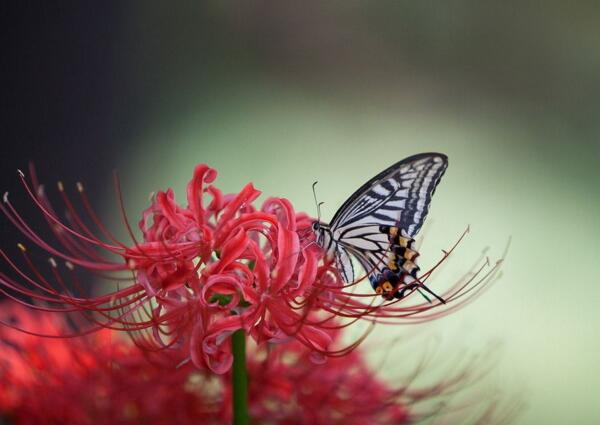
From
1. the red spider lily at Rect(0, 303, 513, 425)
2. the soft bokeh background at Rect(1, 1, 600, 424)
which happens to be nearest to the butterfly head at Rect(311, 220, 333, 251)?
the red spider lily at Rect(0, 303, 513, 425)

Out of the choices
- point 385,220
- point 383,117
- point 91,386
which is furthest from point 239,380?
point 383,117

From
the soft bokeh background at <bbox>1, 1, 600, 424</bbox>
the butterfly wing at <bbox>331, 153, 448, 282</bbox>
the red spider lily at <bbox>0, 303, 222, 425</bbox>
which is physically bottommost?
the red spider lily at <bbox>0, 303, 222, 425</bbox>

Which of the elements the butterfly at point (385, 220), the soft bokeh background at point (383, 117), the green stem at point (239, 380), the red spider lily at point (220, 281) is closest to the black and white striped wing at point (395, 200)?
the butterfly at point (385, 220)

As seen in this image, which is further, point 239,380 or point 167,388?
point 167,388

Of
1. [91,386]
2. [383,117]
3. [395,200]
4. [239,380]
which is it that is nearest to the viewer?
[239,380]

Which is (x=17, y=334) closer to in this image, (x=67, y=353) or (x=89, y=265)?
(x=67, y=353)

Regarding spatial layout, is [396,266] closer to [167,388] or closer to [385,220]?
[385,220]

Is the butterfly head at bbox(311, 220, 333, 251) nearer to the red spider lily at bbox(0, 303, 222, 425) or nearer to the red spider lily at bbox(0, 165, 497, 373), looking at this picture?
the red spider lily at bbox(0, 165, 497, 373)
